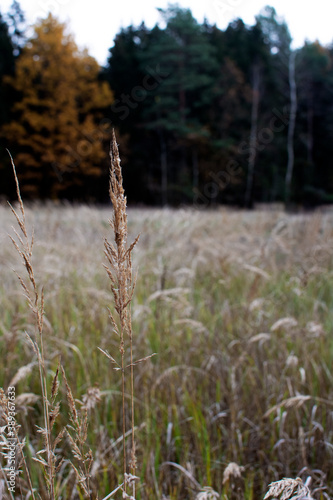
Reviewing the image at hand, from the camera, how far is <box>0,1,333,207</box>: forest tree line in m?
16.9

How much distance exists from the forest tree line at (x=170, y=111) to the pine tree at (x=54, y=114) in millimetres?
52

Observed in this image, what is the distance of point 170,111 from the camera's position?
1933cm

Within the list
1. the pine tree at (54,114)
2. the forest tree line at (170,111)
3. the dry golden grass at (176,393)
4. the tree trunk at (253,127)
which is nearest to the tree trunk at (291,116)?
the forest tree line at (170,111)

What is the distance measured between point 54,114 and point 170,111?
579 cm

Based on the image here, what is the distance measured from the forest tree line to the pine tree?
0.17 feet

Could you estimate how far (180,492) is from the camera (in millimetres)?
1150

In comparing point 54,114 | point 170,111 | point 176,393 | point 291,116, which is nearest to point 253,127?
point 291,116

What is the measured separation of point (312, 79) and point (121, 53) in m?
9.98

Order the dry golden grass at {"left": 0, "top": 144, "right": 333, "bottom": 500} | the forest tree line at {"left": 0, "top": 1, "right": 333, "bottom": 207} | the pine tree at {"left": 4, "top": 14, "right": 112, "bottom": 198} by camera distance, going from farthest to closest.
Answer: the forest tree line at {"left": 0, "top": 1, "right": 333, "bottom": 207} < the pine tree at {"left": 4, "top": 14, "right": 112, "bottom": 198} < the dry golden grass at {"left": 0, "top": 144, "right": 333, "bottom": 500}

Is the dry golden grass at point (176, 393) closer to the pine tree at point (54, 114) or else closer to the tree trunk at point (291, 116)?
the pine tree at point (54, 114)

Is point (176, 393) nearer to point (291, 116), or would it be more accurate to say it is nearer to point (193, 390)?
point (193, 390)

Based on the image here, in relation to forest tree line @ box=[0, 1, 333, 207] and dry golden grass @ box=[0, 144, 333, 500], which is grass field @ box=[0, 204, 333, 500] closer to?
dry golden grass @ box=[0, 144, 333, 500]

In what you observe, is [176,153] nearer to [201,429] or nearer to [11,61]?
[11,61]

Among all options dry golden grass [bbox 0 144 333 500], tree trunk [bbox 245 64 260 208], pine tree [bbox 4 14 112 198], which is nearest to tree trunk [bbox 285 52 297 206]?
tree trunk [bbox 245 64 260 208]
